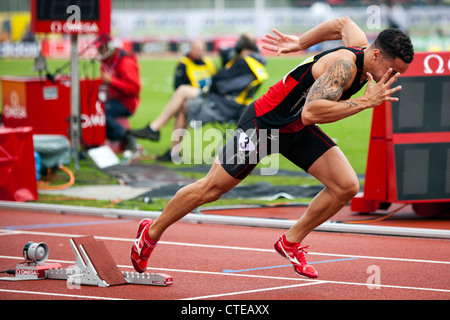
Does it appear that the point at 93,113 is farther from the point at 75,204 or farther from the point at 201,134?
the point at 75,204

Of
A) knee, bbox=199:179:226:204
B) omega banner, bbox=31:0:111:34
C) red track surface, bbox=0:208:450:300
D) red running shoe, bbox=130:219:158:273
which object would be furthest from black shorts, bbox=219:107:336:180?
omega banner, bbox=31:0:111:34

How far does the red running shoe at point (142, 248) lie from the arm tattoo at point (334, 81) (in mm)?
1540

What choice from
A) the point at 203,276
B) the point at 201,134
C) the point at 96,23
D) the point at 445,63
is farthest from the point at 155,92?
the point at 203,276

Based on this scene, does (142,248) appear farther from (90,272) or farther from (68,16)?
(68,16)

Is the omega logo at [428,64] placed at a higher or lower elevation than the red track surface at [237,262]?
higher

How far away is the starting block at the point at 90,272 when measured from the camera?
19.4 ft

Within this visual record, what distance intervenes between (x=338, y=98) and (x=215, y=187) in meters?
1.08

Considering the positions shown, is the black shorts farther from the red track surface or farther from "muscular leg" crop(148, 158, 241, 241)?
the red track surface

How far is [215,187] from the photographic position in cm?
584

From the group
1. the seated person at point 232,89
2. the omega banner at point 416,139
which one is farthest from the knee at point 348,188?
the seated person at point 232,89

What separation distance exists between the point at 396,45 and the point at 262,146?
1.16 meters

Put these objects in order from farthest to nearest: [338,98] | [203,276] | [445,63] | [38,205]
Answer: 1. [38,205]
2. [445,63]
3. [203,276]
4. [338,98]

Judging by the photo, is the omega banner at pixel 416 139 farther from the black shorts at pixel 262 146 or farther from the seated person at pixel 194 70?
the seated person at pixel 194 70

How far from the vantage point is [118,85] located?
13531 mm
